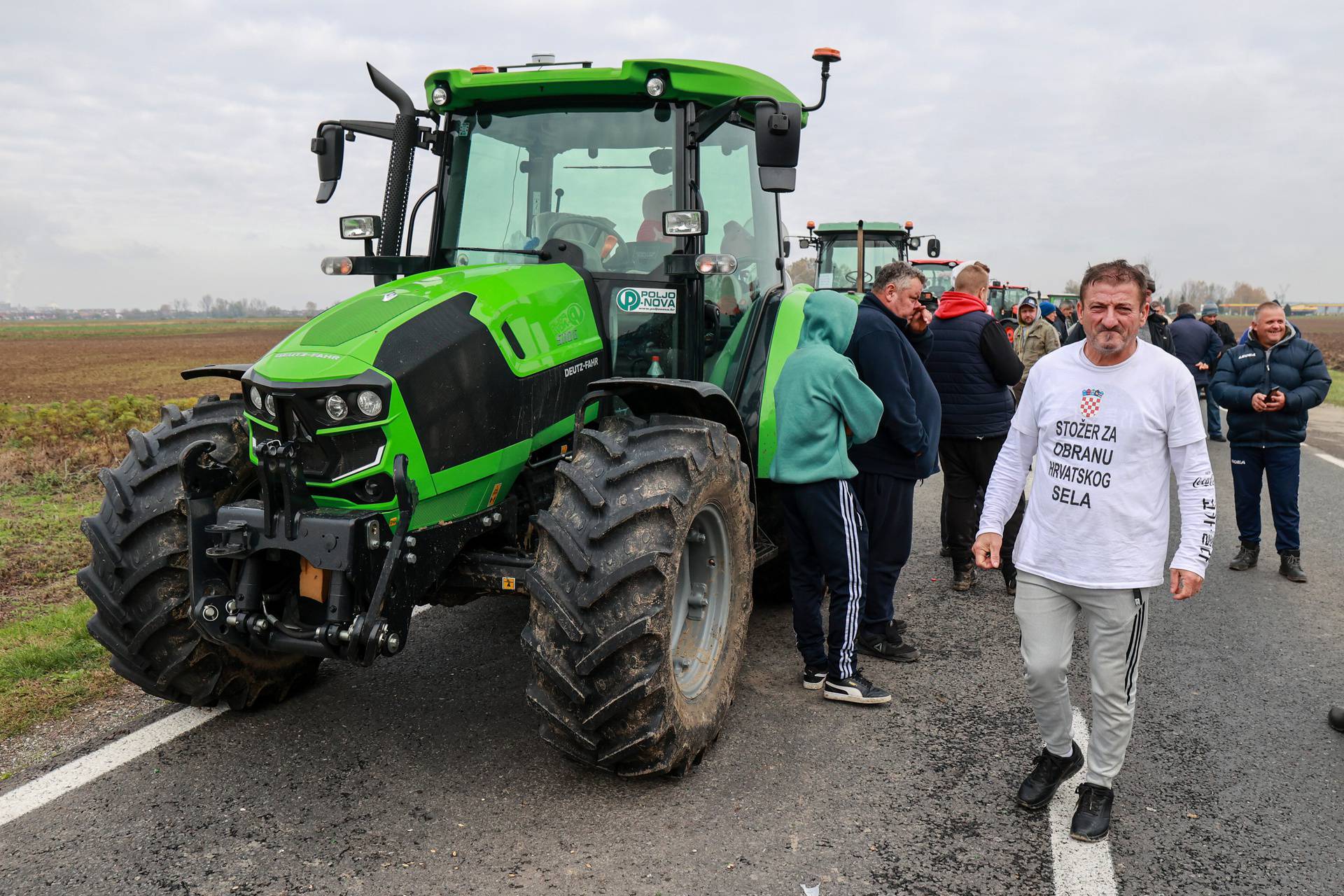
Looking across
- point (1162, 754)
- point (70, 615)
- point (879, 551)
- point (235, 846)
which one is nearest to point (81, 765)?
point (235, 846)

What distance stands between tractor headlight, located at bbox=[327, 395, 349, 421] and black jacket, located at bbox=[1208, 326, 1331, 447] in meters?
6.03

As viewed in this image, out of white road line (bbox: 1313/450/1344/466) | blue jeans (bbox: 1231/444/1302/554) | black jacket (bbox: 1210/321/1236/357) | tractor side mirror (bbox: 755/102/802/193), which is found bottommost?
white road line (bbox: 1313/450/1344/466)

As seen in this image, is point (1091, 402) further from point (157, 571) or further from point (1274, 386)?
point (1274, 386)

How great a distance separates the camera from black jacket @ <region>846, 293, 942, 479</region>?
4.86 m

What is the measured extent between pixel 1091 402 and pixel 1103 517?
1.32 feet

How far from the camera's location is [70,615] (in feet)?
18.1

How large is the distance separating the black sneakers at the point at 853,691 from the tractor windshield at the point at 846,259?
43.7 feet

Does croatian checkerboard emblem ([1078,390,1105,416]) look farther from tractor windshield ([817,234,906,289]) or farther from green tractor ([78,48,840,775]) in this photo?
tractor windshield ([817,234,906,289])

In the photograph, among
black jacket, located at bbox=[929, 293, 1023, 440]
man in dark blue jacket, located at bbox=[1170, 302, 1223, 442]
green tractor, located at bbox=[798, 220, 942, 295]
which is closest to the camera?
black jacket, located at bbox=[929, 293, 1023, 440]

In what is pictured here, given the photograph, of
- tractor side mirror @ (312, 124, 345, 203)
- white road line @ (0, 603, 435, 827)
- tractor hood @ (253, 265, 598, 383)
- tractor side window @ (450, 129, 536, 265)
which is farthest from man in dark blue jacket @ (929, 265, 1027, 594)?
white road line @ (0, 603, 435, 827)

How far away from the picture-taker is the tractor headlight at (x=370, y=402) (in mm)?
3416

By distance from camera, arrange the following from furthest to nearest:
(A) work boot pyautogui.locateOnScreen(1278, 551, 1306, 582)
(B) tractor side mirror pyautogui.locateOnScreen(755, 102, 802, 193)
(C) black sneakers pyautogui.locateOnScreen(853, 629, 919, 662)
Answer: (A) work boot pyautogui.locateOnScreen(1278, 551, 1306, 582) < (C) black sneakers pyautogui.locateOnScreen(853, 629, 919, 662) < (B) tractor side mirror pyautogui.locateOnScreen(755, 102, 802, 193)

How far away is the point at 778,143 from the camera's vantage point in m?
4.10

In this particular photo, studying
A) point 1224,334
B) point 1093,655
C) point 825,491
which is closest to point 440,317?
point 825,491
